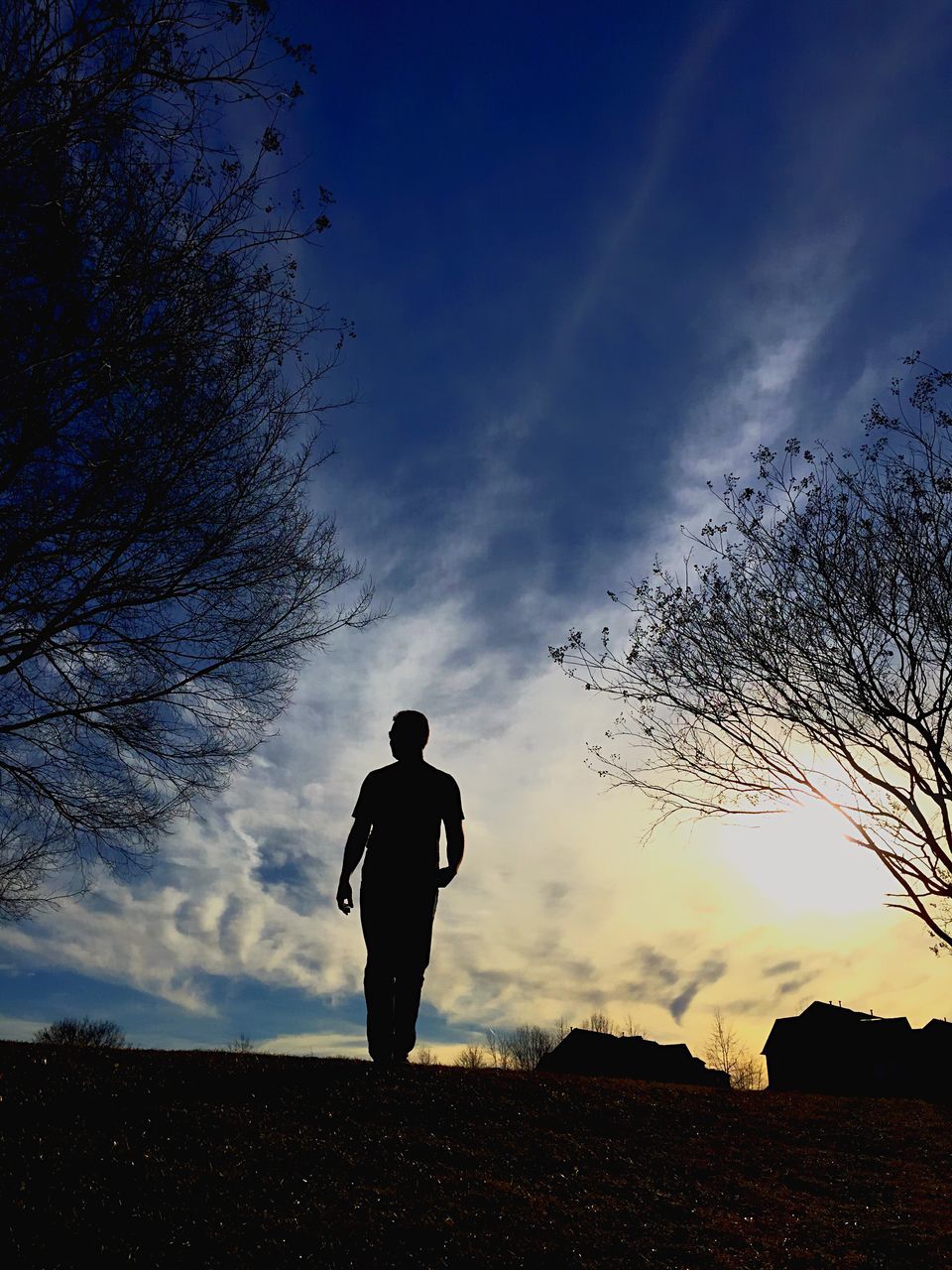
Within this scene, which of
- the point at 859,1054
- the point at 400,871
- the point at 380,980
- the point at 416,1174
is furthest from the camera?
the point at 859,1054

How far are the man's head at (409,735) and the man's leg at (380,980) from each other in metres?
1.31

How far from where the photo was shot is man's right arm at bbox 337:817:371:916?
786 centimetres

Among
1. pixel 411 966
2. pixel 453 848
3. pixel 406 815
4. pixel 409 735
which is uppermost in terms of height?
pixel 409 735

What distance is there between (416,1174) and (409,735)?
3595 mm

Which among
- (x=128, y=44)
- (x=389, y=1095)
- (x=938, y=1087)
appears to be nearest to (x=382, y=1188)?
(x=389, y=1095)

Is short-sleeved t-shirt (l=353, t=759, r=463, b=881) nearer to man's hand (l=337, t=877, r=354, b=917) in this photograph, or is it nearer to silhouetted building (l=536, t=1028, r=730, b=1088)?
man's hand (l=337, t=877, r=354, b=917)

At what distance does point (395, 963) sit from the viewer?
753 centimetres

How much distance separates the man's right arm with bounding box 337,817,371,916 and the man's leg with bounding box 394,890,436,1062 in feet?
1.93

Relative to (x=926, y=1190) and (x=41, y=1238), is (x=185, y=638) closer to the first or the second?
(x=41, y=1238)

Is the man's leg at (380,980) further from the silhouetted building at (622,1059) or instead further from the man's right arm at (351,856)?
the silhouetted building at (622,1059)

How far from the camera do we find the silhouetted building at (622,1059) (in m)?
34.4

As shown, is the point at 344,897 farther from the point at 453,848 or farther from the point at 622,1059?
the point at 622,1059

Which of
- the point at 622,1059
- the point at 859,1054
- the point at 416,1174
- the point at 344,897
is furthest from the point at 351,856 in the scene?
the point at 859,1054

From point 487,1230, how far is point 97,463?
262 inches
